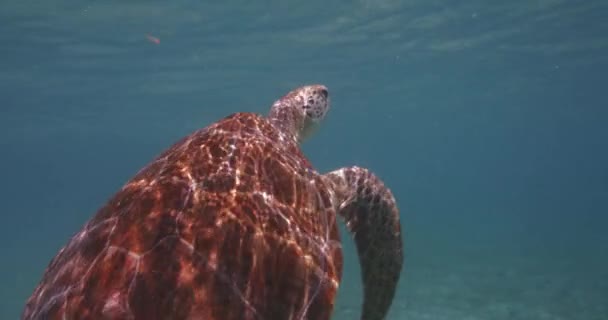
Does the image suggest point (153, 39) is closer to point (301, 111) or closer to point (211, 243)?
point (301, 111)

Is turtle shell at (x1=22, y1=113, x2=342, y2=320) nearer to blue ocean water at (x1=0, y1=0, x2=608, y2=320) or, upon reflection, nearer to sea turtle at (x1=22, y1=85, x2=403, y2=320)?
sea turtle at (x1=22, y1=85, x2=403, y2=320)

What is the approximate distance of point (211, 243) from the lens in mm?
2654

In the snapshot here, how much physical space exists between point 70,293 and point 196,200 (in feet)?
2.78

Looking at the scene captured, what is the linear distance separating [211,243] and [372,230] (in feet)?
7.70

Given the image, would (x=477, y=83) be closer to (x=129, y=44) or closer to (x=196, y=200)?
(x=129, y=44)

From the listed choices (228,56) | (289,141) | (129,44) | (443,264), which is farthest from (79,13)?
(443,264)

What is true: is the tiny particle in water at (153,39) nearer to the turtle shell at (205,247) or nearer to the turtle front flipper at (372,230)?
the turtle front flipper at (372,230)

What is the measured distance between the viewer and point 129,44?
82.0 feet

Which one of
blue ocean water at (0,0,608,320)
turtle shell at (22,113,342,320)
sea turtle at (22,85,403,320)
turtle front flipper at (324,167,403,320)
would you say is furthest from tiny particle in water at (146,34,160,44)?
turtle shell at (22,113,342,320)

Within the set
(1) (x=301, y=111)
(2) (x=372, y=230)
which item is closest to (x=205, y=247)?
(2) (x=372, y=230)

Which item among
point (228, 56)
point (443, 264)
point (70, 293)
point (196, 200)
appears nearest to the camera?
point (70, 293)

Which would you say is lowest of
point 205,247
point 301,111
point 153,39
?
point 205,247

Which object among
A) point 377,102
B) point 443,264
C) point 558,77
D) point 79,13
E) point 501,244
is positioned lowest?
point 501,244

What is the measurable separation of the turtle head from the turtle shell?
7.03 ft
